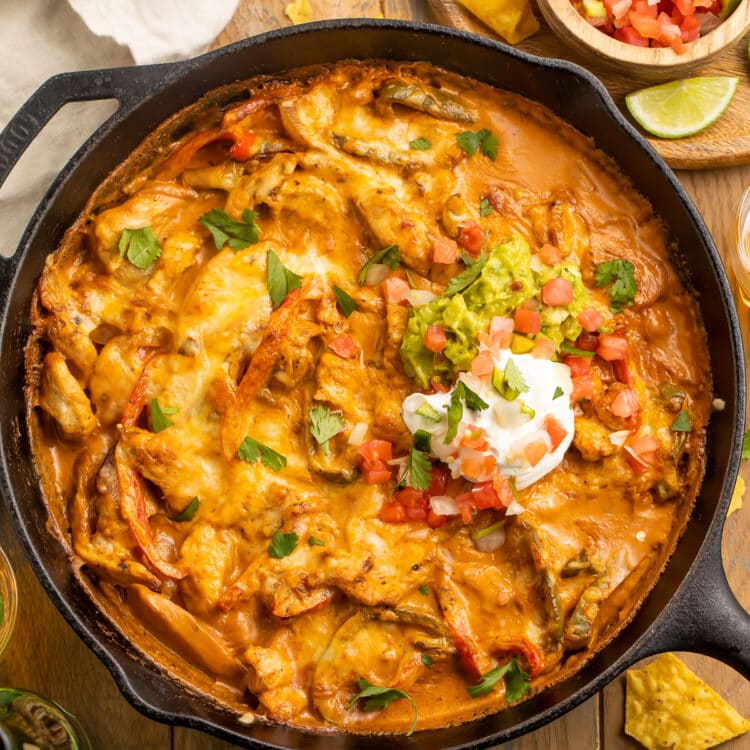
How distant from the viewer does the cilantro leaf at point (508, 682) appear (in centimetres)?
363

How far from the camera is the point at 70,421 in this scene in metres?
3.66

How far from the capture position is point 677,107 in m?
4.13

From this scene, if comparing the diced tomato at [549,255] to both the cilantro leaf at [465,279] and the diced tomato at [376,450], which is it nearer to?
the cilantro leaf at [465,279]

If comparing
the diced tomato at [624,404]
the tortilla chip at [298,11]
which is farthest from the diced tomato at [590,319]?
the tortilla chip at [298,11]

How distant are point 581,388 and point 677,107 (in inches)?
54.3

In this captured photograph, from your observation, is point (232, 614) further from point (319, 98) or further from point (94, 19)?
point (94, 19)

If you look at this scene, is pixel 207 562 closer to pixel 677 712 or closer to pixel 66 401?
pixel 66 401

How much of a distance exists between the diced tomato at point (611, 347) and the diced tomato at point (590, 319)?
7cm

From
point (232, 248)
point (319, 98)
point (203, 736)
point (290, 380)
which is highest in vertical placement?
point (319, 98)

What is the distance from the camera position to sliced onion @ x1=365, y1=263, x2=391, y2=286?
378 cm

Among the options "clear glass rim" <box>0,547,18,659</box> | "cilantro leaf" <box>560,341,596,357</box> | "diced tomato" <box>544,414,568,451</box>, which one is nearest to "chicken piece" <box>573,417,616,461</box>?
"diced tomato" <box>544,414,568,451</box>

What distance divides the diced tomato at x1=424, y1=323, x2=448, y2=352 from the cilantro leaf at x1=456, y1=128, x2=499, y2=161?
2.69ft

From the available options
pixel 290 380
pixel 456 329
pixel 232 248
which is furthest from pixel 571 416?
pixel 232 248

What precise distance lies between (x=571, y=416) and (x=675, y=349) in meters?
0.61
